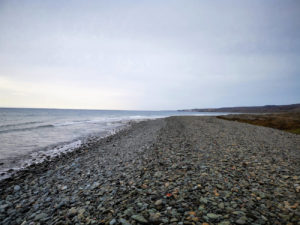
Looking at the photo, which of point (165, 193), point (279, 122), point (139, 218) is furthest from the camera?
point (279, 122)

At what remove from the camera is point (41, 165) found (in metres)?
10.6

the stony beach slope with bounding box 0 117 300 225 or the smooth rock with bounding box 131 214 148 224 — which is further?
the stony beach slope with bounding box 0 117 300 225

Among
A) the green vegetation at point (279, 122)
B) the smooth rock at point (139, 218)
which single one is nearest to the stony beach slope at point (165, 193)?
the smooth rock at point (139, 218)

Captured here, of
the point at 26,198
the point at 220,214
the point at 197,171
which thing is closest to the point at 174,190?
the point at 220,214

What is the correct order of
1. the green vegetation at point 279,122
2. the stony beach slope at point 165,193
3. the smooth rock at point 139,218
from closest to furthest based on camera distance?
the smooth rock at point 139,218 → the stony beach slope at point 165,193 → the green vegetation at point 279,122

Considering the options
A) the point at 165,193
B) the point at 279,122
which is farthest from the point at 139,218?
the point at 279,122

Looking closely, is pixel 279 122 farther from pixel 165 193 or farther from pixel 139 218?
pixel 139 218

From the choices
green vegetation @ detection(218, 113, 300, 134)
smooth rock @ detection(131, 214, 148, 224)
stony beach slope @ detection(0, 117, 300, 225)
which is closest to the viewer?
smooth rock @ detection(131, 214, 148, 224)

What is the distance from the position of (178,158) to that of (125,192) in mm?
4286

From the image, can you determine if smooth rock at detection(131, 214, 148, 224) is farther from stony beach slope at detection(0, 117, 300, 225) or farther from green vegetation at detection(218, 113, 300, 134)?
green vegetation at detection(218, 113, 300, 134)

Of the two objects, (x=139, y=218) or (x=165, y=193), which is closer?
(x=139, y=218)

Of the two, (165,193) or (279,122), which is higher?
(165,193)

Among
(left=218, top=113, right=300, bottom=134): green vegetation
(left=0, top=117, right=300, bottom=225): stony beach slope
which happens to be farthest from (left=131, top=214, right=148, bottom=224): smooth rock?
(left=218, top=113, right=300, bottom=134): green vegetation

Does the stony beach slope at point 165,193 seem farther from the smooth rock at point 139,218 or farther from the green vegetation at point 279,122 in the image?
the green vegetation at point 279,122
